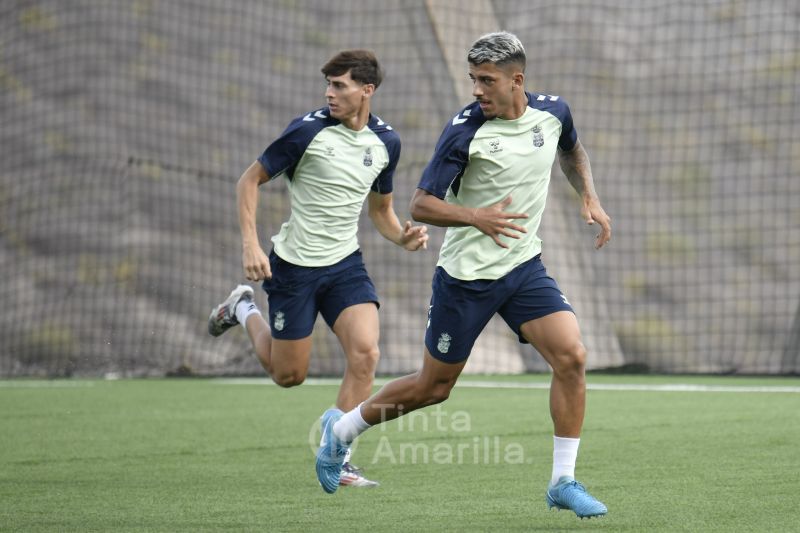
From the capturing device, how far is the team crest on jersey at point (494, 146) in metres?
5.97

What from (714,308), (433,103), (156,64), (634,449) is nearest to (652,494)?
(634,449)

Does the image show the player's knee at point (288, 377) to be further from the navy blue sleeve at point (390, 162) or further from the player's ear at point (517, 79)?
the player's ear at point (517, 79)

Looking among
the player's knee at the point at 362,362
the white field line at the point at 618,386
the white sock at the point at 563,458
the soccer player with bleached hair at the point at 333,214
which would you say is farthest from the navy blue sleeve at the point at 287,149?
the white field line at the point at 618,386

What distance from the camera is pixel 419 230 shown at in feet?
23.0

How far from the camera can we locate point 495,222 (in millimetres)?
5629

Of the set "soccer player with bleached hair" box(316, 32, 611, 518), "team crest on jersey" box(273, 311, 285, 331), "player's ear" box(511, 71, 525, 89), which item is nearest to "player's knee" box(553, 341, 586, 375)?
"soccer player with bleached hair" box(316, 32, 611, 518)

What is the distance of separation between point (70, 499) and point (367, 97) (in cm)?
280

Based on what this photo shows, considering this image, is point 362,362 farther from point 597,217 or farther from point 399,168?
point 399,168

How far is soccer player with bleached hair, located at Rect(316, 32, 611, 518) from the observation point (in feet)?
19.3

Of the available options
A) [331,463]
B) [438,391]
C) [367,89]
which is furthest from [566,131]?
[331,463]

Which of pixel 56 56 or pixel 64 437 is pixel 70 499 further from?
pixel 56 56

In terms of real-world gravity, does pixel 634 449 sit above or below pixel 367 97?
below

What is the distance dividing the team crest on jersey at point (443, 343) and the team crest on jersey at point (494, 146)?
2.84ft

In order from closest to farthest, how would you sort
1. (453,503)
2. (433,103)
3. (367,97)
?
(453,503)
(367,97)
(433,103)
